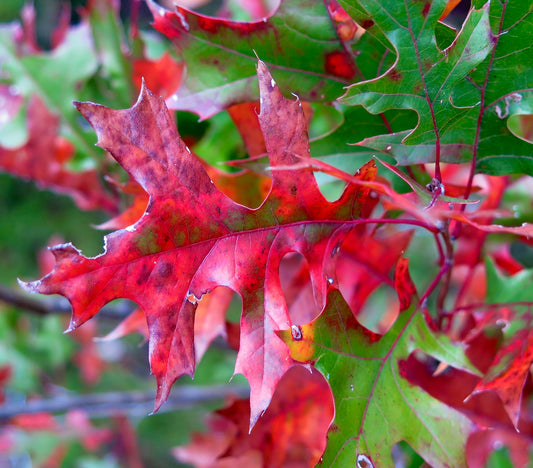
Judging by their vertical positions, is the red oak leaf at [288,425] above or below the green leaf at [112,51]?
below

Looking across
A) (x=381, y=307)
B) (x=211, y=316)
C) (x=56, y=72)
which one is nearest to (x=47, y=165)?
(x=56, y=72)

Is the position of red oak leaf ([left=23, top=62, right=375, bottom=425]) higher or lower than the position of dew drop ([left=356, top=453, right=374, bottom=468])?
higher

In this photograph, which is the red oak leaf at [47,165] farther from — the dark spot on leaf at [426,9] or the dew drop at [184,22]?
the dark spot on leaf at [426,9]

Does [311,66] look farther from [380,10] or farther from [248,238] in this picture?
[248,238]

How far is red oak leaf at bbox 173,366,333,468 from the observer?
3.08 ft

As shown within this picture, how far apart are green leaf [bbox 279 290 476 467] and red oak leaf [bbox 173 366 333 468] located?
29cm

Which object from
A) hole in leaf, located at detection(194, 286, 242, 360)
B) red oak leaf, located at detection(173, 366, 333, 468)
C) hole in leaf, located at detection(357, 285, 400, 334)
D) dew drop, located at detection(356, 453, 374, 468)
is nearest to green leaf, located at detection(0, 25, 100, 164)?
hole in leaf, located at detection(194, 286, 242, 360)

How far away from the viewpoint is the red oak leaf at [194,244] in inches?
22.5

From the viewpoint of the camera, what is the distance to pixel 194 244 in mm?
628

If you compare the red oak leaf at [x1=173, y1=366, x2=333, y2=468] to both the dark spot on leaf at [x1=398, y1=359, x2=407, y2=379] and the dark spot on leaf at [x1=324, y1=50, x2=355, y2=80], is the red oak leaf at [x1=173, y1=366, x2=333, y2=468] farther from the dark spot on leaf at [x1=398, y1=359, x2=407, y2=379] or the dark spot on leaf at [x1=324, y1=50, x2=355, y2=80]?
the dark spot on leaf at [x1=324, y1=50, x2=355, y2=80]

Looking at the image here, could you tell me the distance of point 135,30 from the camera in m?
1.17

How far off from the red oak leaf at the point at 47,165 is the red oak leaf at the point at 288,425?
2.21ft

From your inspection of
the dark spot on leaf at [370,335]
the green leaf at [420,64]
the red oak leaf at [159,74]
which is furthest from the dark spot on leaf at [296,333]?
the red oak leaf at [159,74]

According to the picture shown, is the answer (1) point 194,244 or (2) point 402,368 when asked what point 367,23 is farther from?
(2) point 402,368
